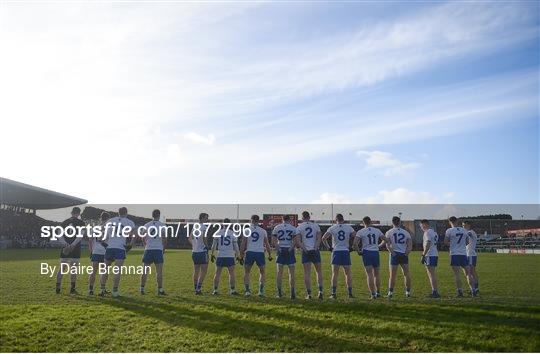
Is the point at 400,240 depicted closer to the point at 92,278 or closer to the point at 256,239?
the point at 256,239

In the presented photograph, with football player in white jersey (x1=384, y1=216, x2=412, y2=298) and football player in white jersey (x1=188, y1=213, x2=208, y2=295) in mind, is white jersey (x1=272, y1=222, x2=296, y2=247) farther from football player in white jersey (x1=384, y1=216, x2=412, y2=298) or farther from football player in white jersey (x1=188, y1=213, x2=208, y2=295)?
football player in white jersey (x1=384, y1=216, x2=412, y2=298)

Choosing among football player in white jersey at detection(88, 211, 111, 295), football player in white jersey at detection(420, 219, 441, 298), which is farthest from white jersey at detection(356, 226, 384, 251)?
football player in white jersey at detection(88, 211, 111, 295)

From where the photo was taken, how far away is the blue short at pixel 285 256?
1291 cm

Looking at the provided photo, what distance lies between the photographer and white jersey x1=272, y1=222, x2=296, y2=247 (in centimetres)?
1309

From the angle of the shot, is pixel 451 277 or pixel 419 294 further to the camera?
pixel 451 277

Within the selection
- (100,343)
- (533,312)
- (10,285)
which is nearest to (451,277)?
(533,312)

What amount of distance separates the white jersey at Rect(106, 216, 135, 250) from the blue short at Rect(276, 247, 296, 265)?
4717 mm

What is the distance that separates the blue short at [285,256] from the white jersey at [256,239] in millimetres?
755

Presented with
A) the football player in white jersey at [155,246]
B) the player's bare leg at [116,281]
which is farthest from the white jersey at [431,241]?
the player's bare leg at [116,281]

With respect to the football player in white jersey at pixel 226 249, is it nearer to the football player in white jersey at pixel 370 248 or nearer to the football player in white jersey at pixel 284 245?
the football player in white jersey at pixel 284 245

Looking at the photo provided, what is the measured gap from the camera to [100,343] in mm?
7852

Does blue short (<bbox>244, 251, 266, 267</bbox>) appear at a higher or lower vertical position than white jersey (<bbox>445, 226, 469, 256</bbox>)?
lower

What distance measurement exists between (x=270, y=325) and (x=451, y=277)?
46.2 feet

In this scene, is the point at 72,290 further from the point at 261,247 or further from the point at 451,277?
the point at 451,277
